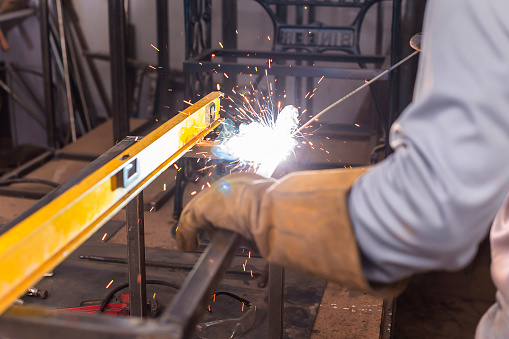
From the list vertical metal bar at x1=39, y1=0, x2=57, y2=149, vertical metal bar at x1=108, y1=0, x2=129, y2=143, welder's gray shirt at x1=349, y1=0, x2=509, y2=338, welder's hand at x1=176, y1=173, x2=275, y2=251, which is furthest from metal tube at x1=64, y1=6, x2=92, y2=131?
welder's gray shirt at x1=349, y1=0, x2=509, y2=338

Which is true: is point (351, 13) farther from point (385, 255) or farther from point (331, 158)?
point (385, 255)

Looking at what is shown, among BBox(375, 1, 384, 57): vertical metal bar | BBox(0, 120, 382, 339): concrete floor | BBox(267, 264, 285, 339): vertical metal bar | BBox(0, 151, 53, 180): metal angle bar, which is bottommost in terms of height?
BBox(0, 120, 382, 339): concrete floor

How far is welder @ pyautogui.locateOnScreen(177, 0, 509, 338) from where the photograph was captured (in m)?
0.82

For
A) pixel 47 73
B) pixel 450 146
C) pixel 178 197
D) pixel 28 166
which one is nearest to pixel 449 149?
pixel 450 146

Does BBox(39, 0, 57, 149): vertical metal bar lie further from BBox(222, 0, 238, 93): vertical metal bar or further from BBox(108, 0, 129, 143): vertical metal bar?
BBox(222, 0, 238, 93): vertical metal bar

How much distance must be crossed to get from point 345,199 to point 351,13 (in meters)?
4.04

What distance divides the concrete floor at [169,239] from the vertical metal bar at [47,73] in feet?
0.58

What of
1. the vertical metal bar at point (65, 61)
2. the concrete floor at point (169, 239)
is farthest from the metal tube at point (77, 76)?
the concrete floor at point (169, 239)

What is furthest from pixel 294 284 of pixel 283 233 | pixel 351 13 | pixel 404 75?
pixel 351 13

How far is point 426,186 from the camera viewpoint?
2.78 feet

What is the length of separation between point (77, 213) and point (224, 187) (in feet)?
0.94

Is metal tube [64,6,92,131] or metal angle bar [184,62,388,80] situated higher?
metal angle bar [184,62,388,80]

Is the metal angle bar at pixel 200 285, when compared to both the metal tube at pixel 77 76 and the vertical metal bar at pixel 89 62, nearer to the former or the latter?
the metal tube at pixel 77 76

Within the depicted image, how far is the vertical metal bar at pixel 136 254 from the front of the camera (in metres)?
1.85
